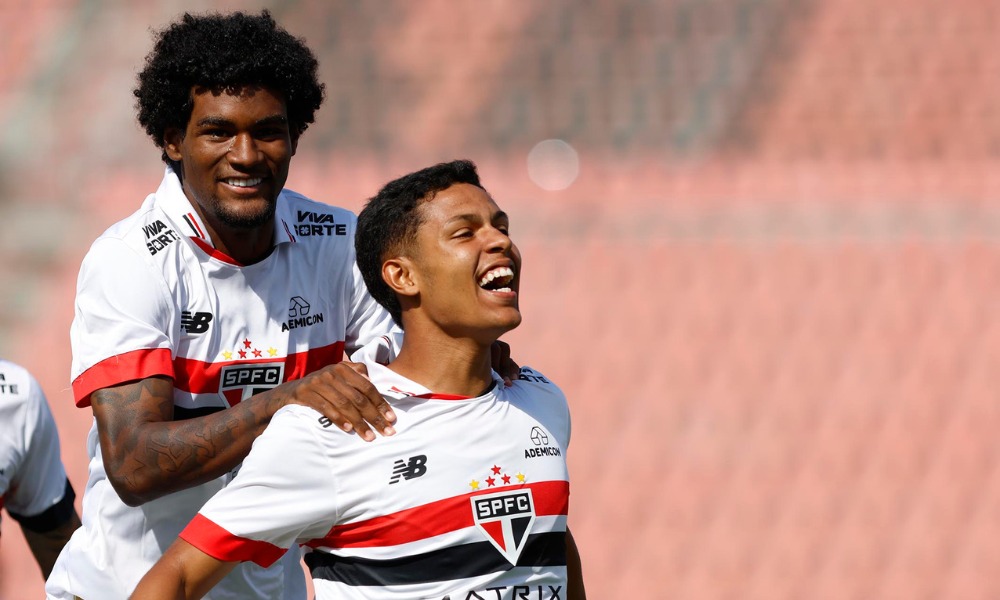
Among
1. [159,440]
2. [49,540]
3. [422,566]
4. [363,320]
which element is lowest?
[49,540]

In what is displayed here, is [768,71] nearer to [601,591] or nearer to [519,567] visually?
[601,591]

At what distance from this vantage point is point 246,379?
3080 mm

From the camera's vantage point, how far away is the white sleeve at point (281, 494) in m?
2.42

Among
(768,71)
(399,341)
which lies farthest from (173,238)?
(768,71)

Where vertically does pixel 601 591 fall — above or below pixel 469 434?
below

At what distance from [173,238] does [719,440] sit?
13.9ft

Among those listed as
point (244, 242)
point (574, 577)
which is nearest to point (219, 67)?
point (244, 242)

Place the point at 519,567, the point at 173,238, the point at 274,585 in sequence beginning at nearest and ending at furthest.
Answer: the point at 519,567
the point at 173,238
the point at 274,585

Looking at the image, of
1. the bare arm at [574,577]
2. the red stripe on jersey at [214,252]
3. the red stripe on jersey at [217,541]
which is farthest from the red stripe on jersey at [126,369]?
the bare arm at [574,577]

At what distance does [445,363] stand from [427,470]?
0.24m

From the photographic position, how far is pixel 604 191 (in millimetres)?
7285

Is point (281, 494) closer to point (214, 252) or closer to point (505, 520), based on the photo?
point (505, 520)

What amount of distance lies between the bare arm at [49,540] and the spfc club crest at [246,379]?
1279 mm

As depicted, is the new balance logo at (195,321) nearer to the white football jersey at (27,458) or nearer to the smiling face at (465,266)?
the smiling face at (465,266)
